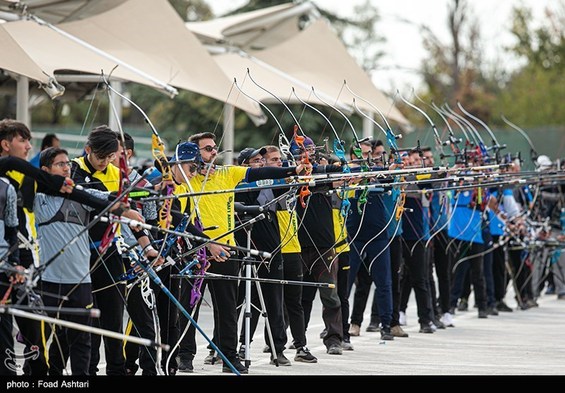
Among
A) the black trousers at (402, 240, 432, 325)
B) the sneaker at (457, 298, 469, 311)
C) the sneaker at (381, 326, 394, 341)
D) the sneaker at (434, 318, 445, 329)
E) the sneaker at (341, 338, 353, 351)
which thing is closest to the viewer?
the sneaker at (341, 338, 353, 351)

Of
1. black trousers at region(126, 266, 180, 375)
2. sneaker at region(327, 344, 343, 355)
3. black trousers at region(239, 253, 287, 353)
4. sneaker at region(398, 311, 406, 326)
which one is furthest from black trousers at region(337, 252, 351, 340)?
black trousers at region(126, 266, 180, 375)

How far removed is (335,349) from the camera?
1298cm

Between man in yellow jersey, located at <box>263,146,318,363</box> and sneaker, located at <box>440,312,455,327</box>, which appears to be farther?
sneaker, located at <box>440,312,455,327</box>

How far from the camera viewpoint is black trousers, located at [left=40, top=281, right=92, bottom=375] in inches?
356

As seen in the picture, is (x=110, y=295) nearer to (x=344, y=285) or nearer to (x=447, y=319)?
(x=344, y=285)

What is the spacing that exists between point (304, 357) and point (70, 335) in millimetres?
3594

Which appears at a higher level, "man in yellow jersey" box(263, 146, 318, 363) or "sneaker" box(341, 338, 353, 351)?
"man in yellow jersey" box(263, 146, 318, 363)

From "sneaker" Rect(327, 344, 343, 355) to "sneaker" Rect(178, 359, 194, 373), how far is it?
2061 mm

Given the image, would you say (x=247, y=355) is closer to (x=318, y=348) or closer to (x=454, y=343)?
(x=318, y=348)

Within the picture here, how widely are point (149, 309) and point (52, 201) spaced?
142 centimetres

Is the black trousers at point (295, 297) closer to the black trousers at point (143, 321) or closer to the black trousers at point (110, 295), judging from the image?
the black trousers at point (143, 321)

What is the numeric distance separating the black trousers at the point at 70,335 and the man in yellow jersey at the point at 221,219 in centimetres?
173

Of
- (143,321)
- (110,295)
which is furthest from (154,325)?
(110,295)

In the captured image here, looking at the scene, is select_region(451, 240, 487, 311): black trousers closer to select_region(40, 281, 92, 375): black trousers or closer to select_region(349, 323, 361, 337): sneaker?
select_region(349, 323, 361, 337): sneaker
